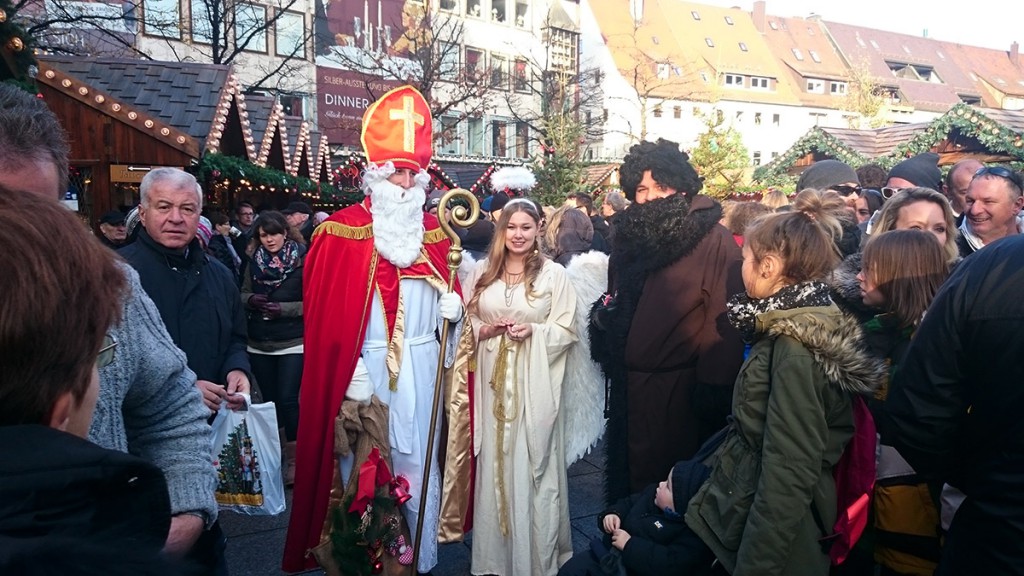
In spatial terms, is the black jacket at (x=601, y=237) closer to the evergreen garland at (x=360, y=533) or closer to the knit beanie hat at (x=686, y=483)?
the evergreen garland at (x=360, y=533)

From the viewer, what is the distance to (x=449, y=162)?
33.8m

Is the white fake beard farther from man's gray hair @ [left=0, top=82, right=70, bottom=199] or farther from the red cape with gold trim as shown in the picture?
man's gray hair @ [left=0, top=82, right=70, bottom=199]

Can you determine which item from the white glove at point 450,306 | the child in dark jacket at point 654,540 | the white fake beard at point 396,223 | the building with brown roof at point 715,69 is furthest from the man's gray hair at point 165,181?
the building with brown roof at point 715,69

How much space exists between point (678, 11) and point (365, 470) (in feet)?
168

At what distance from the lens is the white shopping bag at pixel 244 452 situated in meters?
3.15

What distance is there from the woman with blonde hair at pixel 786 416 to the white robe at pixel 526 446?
4.80ft

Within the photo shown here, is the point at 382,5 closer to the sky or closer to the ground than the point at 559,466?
closer to the sky

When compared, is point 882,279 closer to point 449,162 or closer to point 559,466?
point 559,466

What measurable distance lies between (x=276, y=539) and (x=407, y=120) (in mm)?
2766

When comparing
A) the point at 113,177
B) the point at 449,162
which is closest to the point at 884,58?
the point at 449,162

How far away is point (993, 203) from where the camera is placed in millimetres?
3840

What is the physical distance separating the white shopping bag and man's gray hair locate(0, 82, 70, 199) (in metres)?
1.70

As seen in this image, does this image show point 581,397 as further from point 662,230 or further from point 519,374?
point 662,230

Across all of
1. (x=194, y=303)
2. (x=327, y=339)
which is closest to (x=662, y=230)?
(x=327, y=339)
